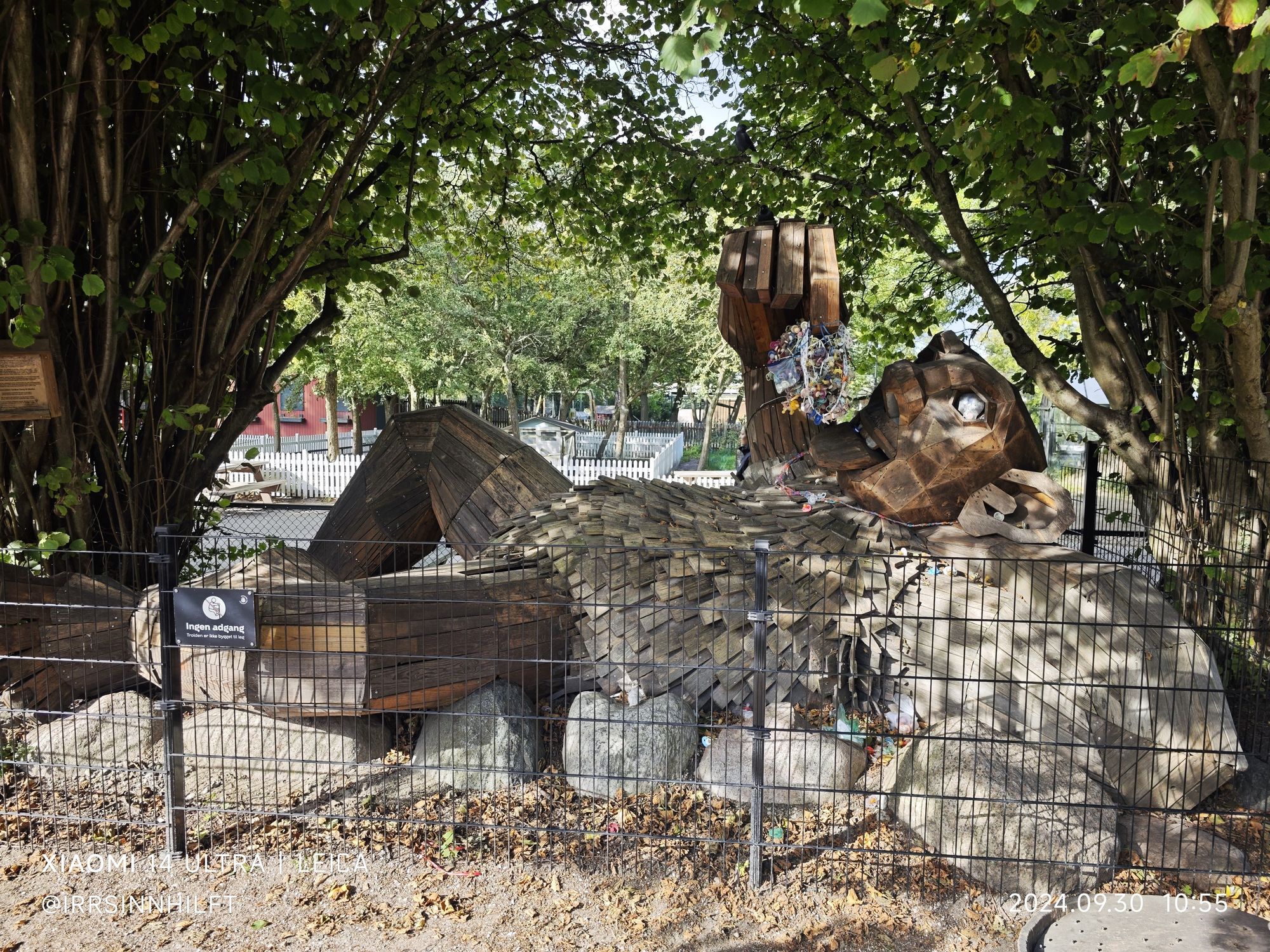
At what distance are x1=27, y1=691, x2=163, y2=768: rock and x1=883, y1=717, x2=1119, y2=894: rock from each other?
3959 millimetres

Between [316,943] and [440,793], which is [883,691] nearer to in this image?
[440,793]

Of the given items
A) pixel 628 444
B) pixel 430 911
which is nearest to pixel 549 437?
pixel 628 444

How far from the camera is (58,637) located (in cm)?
443

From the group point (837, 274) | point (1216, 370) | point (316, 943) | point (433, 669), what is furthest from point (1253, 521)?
point (316, 943)

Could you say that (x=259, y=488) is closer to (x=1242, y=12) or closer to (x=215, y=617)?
(x=215, y=617)

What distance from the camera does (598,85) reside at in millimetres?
7242

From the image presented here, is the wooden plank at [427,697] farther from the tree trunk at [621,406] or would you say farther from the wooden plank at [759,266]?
the tree trunk at [621,406]

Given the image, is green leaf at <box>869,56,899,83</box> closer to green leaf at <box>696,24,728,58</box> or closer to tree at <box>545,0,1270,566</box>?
tree at <box>545,0,1270,566</box>

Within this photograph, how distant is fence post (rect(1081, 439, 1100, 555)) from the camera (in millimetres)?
8086

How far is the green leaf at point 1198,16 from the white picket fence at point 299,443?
76.9 ft

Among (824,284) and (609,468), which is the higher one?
(824,284)

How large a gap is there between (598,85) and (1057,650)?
5828 millimetres

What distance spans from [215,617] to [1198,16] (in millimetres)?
4347

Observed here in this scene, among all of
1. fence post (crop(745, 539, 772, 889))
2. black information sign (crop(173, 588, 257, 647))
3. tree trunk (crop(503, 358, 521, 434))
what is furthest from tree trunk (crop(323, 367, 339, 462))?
fence post (crop(745, 539, 772, 889))
